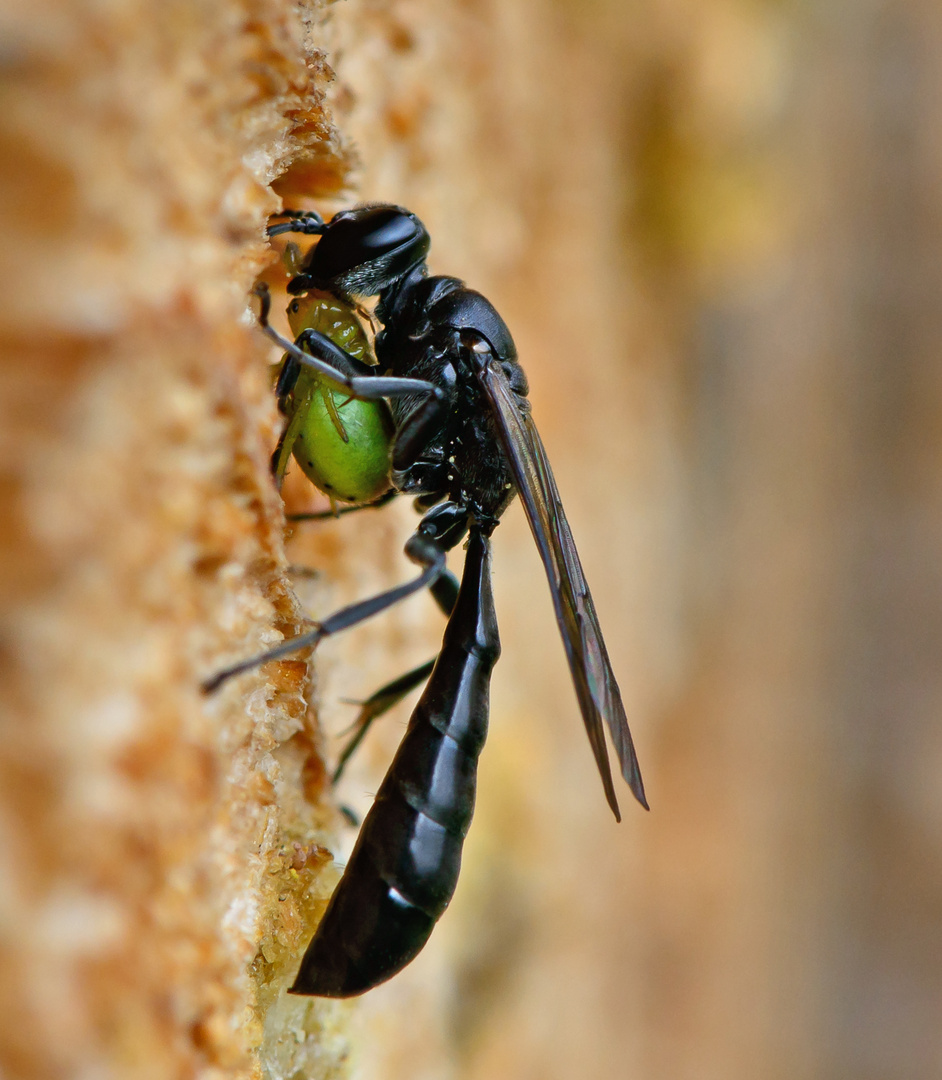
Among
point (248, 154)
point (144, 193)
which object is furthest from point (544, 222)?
point (144, 193)

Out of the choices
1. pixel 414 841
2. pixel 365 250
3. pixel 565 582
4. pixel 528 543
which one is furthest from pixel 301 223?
pixel 528 543

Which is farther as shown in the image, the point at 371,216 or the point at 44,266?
the point at 371,216

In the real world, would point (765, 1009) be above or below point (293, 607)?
below

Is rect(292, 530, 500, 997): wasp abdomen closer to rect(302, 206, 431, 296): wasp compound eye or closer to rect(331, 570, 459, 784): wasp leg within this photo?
rect(331, 570, 459, 784): wasp leg

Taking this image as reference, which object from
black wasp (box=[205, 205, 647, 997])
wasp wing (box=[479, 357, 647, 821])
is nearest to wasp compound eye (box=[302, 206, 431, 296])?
black wasp (box=[205, 205, 647, 997])

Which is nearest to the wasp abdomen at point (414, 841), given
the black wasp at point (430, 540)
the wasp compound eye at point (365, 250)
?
the black wasp at point (430, 540)

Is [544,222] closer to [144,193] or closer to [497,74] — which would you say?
[497,74]

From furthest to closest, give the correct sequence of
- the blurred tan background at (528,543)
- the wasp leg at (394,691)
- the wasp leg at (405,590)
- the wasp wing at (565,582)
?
1. the wasp leg at (394,691)
2. the wasp wing at (565,582)
3. the wasp leg at (405,590)
4. the blurred tan background at (528,543)

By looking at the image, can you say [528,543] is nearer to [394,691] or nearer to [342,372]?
[394,691]

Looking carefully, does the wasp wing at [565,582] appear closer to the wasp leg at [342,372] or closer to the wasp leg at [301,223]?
the wasp leg at [342,372]
